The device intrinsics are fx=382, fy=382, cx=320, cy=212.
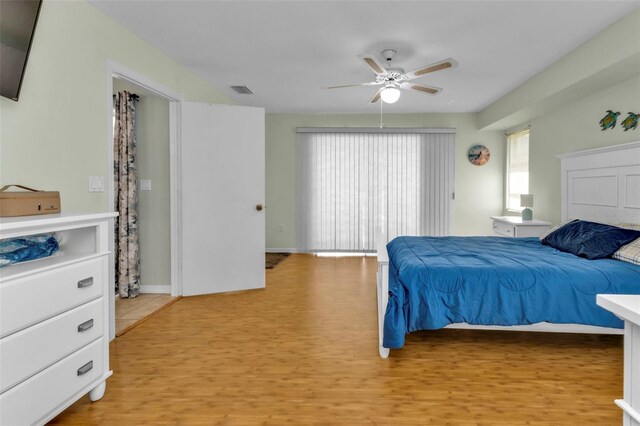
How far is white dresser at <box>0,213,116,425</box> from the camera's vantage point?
151 centimetres

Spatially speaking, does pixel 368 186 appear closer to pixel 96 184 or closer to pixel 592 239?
pixel 592 239

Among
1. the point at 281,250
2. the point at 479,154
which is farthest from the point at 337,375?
the point at 479,154

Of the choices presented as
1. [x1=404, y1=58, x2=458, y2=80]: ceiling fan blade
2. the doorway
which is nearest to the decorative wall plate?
[x1=404, y1=58, x2=458, y2=80]: ceiling fan blade

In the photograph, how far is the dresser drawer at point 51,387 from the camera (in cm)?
150

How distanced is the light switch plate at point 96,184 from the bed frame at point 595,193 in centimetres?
214

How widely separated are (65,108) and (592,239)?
401 centimetres

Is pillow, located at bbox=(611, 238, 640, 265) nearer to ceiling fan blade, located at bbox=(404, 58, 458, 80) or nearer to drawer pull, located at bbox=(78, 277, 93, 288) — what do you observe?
ceiling fan blade, located at bbox=(404, 58, 458, 80)

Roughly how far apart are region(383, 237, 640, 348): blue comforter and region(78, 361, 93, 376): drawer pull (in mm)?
1680

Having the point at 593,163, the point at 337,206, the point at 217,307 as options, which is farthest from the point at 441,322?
the point at 337,206

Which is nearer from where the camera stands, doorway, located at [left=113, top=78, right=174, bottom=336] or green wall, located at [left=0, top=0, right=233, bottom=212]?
green wall, located at [left=0, top=0, right=233, bottom=212]

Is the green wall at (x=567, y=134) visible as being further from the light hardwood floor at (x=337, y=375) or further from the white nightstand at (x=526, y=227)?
the light hardwood floor at (x=337, y=375)

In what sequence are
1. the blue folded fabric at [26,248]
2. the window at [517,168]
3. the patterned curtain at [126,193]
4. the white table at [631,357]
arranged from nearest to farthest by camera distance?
the white table at [631,357], the blue folded fabric at [26,248], the patterned curtain at [126,193], the window at [517,168]

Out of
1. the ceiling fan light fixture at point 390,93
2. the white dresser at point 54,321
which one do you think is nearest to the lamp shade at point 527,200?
the ceiling fan light fixture at point 390,93

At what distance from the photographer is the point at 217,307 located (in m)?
3.72
